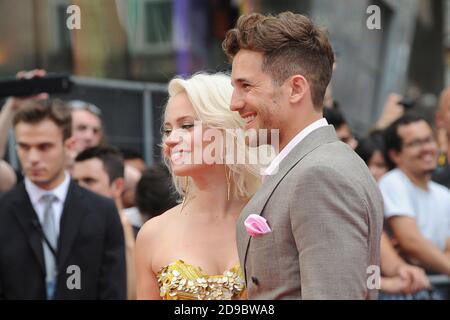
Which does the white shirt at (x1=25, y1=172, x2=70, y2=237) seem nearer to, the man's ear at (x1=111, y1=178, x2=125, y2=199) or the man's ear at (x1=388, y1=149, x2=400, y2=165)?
the man's ear at (x1=111, y1=178, x2=125, y2=199)

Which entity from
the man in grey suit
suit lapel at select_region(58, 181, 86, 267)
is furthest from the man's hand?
the man in grey suit

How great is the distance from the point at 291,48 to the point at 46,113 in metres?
3.33

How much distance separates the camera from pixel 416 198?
591cm

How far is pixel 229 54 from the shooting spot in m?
3.11

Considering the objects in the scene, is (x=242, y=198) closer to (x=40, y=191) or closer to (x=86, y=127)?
(x=40, y=191)

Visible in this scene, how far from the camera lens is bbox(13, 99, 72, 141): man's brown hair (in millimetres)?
5957

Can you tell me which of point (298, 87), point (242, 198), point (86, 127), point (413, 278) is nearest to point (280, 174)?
point (298, 87)

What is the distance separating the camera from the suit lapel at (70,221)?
17.9 ft

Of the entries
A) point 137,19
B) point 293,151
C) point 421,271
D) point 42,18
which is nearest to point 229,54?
point 293,151

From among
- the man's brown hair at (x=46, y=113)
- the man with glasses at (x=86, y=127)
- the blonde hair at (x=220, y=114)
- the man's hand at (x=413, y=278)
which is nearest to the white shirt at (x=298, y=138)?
the blonde hair at (x=220, y=114)

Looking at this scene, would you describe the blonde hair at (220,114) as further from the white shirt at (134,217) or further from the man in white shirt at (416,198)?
the white shirt at (134,217)

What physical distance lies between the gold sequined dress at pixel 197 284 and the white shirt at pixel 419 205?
7.43 feet

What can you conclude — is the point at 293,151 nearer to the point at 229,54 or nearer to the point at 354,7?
the point at 229,54

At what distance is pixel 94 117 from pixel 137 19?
6.22 meters
